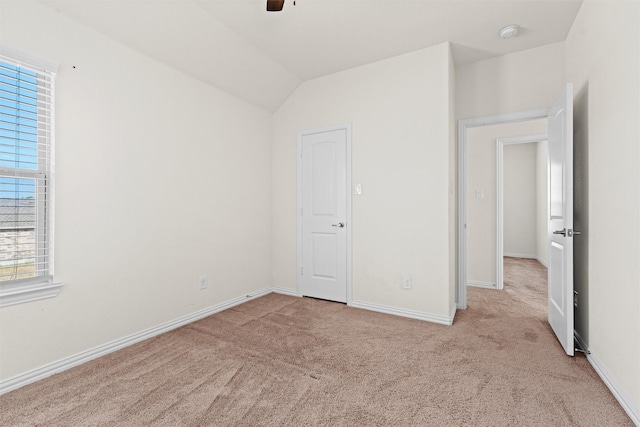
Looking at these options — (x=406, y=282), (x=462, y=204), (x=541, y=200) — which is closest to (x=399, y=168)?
(x=462, y=204)

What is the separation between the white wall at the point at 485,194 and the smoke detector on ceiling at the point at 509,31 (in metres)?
1.78

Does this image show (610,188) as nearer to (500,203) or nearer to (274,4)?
(274,4)

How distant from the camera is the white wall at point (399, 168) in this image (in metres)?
2.95

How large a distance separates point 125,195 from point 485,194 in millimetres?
4356

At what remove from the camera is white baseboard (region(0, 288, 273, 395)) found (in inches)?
73.7

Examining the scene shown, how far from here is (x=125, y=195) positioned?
2445 mm

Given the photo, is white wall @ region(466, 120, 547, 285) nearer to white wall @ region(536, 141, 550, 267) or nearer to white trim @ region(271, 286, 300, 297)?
white wall @ region(536, 141, 550, 267)


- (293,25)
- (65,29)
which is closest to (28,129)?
(65,29)

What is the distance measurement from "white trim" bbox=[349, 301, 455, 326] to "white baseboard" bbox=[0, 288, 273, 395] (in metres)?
1.47

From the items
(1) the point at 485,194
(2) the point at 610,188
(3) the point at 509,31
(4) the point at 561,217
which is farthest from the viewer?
(1) the point at 485,194

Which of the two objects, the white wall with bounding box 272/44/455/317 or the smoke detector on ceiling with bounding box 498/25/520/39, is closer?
the smoke detector on ceiling with bounding box 498/25/520/39

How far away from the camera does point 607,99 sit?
1899 mm

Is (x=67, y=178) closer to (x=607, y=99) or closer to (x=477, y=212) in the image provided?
Answer: (x=607, y=99)

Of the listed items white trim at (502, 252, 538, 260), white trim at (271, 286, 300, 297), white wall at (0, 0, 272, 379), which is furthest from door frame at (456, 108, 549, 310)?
white trim at (502, 252, 538, 260)
